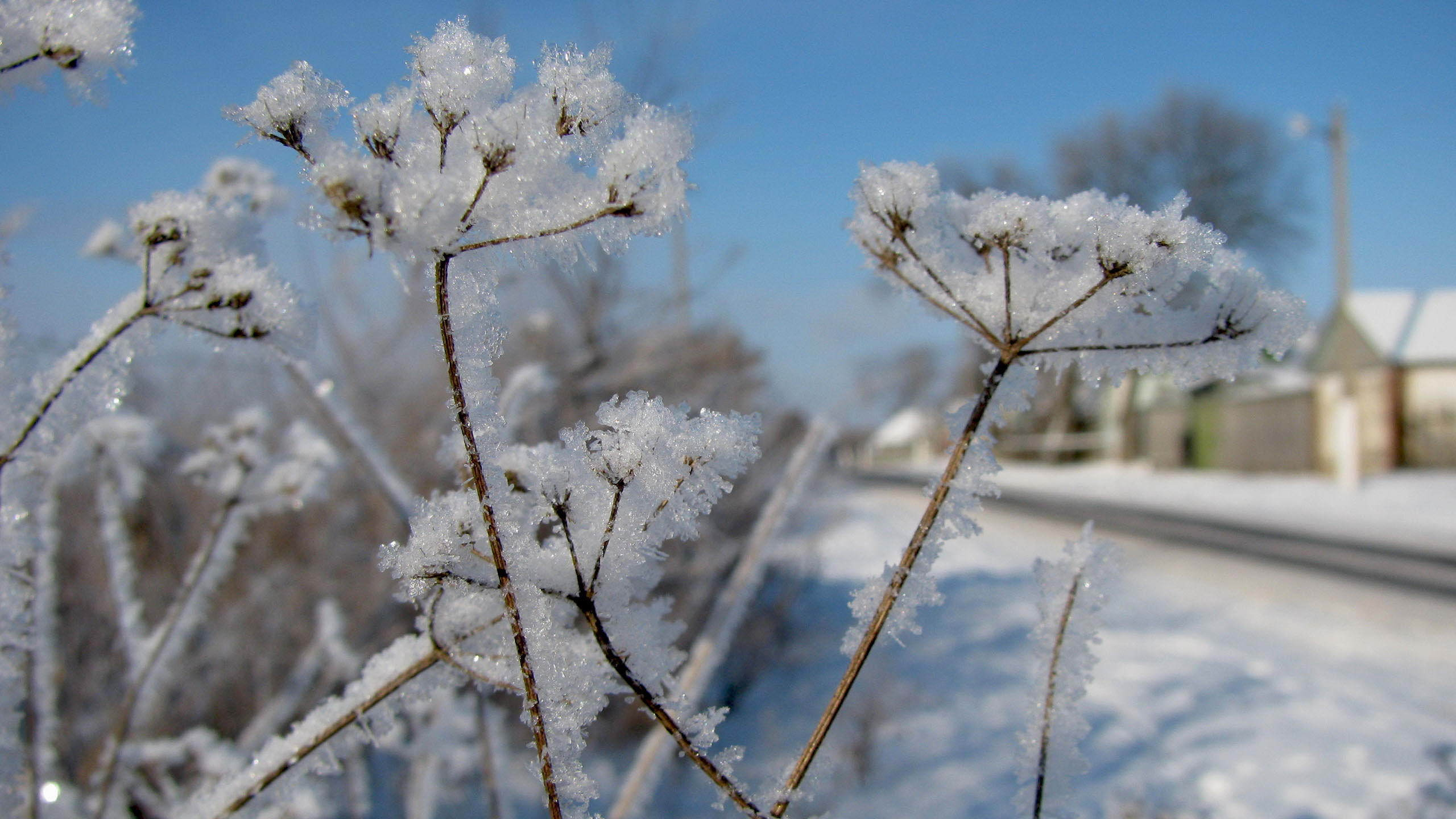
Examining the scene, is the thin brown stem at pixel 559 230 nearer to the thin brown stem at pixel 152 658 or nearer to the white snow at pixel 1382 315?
the thin brown stem at pixel 152 658

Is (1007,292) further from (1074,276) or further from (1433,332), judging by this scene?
(1433,332)

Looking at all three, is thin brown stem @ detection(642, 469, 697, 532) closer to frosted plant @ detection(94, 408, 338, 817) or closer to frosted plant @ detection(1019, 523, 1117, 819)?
frosted plant @ detection(1019, 523, 1117, 819)

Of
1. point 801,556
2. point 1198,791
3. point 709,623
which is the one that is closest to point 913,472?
point 801,556

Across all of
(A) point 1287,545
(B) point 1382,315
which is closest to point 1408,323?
(B) point 1382,315

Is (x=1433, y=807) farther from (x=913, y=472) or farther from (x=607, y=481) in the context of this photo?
(x=913, y=472)

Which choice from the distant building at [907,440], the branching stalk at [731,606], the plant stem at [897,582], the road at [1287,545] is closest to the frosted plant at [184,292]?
the plant stem at [897,582]

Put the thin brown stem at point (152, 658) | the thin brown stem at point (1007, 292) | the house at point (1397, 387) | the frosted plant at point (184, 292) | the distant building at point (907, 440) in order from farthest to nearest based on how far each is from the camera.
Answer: the distant building at point (907, 440) → the house at point (1397, 387) → the thin brown stem at point (152, 658) → the frosted plant at point (184, 292) → the thin brown stem at point (1007, 292)

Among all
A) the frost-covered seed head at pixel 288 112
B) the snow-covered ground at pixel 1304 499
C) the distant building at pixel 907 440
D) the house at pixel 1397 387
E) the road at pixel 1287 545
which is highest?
the distant building at pixel 907 440
